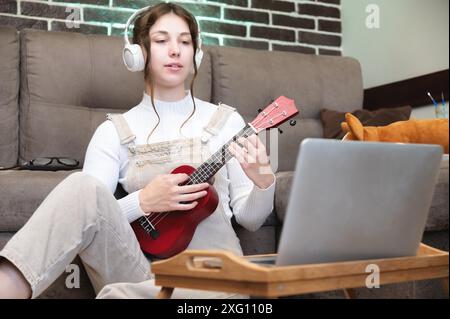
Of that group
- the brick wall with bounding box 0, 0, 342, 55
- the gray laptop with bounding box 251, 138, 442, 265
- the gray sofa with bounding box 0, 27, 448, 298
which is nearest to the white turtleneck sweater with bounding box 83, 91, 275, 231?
the gray sofa with bounding box 0, 27, 448, 298

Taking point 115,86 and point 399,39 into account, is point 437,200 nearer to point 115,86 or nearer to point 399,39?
point 115,86

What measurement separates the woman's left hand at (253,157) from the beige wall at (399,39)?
4.43 feet

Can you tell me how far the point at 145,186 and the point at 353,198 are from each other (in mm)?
893

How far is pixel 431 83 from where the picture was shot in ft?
8.30

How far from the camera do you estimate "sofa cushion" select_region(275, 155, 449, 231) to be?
115 cm

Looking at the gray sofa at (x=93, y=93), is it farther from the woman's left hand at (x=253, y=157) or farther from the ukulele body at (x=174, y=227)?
the woman's left hand at (x=253, y=157)

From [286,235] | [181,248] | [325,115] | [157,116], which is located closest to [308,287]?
[286,235]

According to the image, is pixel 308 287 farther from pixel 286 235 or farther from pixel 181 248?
pixel 181 248

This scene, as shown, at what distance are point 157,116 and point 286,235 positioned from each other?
0.99 meters

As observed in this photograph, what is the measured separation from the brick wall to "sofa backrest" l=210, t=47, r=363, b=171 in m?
0.38

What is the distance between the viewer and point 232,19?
301 cm

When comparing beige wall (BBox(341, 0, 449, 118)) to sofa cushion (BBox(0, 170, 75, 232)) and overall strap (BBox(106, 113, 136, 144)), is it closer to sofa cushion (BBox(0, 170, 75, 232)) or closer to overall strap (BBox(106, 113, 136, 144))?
overall strap (BBox(106, 113, 136, 144))

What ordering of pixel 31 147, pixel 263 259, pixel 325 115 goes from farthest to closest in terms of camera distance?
1. pixel 325 115
2. pixel 31 147
3. pixel 263 259
